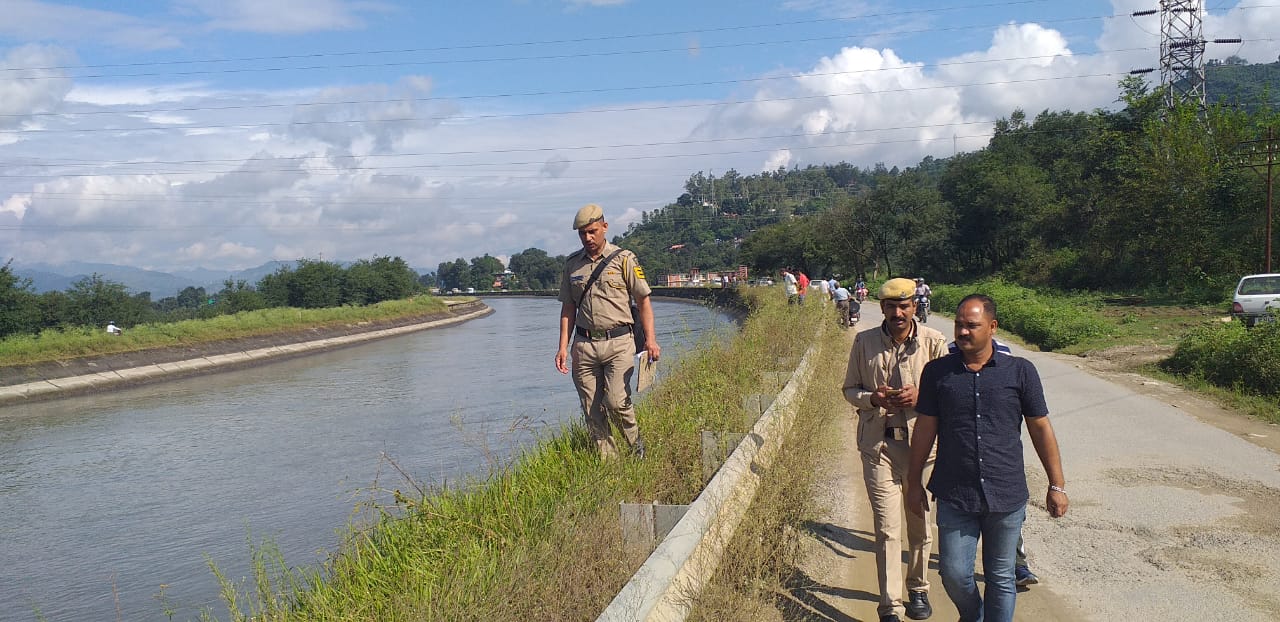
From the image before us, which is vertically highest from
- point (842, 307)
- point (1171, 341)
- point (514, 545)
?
point (842, 307)

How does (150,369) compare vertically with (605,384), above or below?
below

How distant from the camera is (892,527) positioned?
14.7ft

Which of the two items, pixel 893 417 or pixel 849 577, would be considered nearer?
pixel 893 417

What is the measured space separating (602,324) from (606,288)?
0.25m

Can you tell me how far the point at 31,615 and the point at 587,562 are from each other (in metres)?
6.04

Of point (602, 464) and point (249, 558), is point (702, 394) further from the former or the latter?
point (249, 558)

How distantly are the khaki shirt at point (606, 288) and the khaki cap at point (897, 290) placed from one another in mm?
2041

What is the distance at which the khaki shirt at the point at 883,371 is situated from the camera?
4602mm

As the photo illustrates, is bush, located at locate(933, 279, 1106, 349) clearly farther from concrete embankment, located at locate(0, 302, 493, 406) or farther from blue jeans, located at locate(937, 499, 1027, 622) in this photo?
concrete embankment, located at locate(0, 302, 493, 406)

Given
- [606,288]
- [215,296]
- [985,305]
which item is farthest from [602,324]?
[215,296]

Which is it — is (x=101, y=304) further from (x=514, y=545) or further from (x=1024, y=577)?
(x=1024, y=577)

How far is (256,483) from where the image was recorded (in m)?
12.3

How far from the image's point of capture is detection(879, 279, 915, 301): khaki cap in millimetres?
4494

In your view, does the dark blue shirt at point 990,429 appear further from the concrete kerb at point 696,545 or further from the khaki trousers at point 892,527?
the concrete kerb at point 696,545
